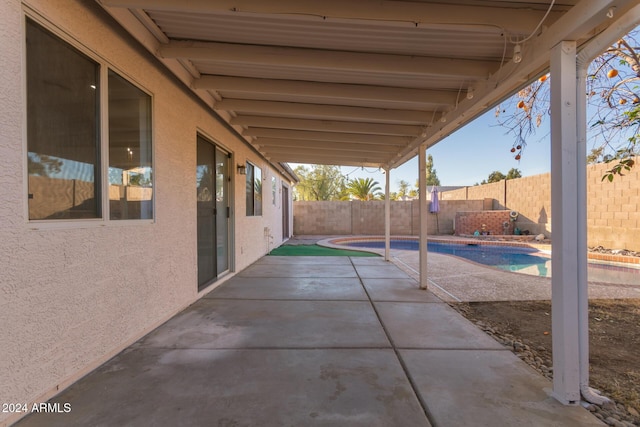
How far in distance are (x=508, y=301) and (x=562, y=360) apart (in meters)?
2.41

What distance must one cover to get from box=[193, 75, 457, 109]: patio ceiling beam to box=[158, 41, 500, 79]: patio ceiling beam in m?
0.59

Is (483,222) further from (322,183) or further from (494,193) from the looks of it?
(322,183)

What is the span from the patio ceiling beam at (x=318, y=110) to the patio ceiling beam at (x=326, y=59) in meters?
1.25

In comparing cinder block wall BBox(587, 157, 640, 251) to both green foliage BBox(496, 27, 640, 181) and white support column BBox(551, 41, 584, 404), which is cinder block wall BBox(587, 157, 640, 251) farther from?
white support column BBox(551, 41, 584, 404)

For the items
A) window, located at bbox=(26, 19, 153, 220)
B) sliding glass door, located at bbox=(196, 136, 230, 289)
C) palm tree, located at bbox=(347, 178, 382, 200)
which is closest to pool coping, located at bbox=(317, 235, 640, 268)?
sliding glass door, located at bbox=(196, 136, 230, 289)

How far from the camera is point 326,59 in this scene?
110 inches

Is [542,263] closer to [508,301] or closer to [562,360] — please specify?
[508,301]

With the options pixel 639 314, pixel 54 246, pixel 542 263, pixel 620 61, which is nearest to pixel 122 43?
pixel 54 246

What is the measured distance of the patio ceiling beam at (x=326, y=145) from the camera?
236 inches

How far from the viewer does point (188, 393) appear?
1967 mm

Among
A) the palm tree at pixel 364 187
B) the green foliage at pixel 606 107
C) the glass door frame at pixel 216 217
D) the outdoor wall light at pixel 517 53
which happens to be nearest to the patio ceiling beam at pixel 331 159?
the glass door frame at pixel 216 217

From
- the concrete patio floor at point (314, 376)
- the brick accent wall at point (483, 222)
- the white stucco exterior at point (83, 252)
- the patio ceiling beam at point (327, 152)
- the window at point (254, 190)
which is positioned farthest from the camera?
the brick accent wall at point (483, 222)

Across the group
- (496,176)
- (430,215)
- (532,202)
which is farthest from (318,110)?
(496,176)

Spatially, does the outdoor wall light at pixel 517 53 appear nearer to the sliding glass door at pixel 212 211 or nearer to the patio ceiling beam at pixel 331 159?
the sliding glass door at pixel 212 211
